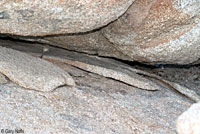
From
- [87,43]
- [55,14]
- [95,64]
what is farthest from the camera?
[87,43]

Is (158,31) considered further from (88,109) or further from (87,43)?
(88,109)

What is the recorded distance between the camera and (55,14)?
294cm

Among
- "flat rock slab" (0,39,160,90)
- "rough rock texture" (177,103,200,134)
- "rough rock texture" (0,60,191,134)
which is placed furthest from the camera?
"flat rock slab" (0,39,160,90)

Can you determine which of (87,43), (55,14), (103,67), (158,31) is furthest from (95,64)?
(55,14)

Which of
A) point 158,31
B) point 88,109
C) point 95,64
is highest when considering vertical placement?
point 158,31

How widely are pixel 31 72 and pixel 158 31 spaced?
4.76 ft

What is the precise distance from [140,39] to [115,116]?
109 cm

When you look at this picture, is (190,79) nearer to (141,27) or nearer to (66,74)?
(141,27)

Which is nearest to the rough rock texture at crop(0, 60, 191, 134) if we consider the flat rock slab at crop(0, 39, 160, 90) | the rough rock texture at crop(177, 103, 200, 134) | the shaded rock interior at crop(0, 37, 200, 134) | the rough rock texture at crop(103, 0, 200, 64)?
the shaded rock interior at crop(0, 37, 200, 134)

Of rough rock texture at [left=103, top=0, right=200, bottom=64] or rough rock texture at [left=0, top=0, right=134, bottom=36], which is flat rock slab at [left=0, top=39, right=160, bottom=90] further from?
rough rock texture at [left=0, top=0, right=134, bottom=36]

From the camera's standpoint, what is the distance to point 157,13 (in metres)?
3.38

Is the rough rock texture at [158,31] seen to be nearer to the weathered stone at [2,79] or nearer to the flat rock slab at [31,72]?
the flat rock slab at [31,72]

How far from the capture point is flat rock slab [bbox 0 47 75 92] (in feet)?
10.1

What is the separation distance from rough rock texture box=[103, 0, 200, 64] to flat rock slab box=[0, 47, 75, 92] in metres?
0.85
